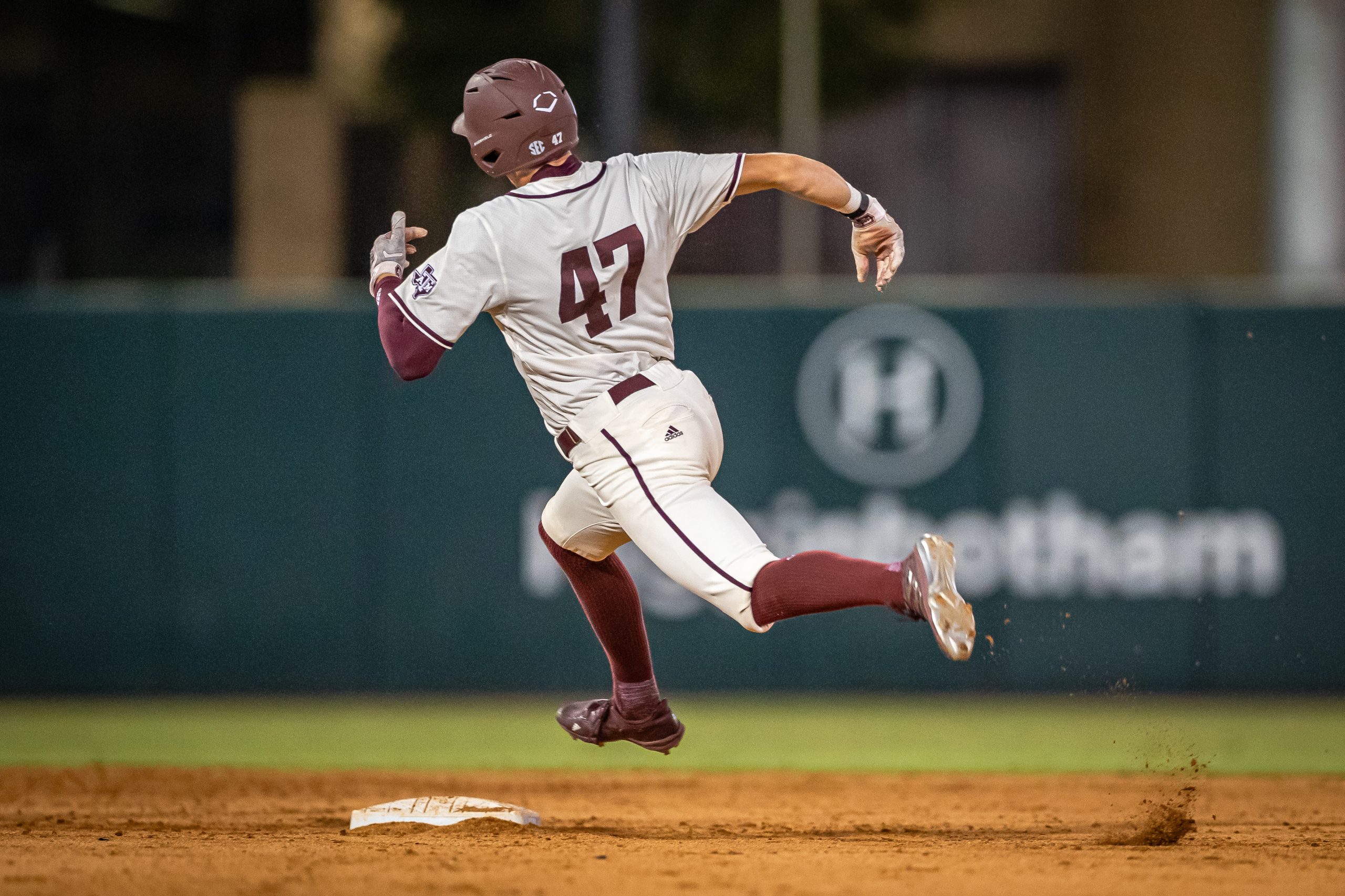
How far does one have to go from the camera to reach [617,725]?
484 cm

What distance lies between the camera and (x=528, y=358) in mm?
4277

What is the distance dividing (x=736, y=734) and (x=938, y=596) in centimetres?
352

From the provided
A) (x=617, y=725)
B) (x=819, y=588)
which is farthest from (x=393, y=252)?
(x=617, y=725)

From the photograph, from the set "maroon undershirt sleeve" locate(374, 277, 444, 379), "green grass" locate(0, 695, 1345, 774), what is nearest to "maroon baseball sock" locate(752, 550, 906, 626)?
"maroon undershirt sleeve" locate(374, 277, 444, 379)

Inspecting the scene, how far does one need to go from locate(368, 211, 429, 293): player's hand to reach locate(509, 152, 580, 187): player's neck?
0.33m

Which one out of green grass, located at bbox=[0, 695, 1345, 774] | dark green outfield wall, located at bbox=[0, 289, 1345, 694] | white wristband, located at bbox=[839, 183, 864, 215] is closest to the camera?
white wristband, located at bbox=[839, 183, 864, 215]

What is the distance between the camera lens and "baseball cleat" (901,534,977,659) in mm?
3727

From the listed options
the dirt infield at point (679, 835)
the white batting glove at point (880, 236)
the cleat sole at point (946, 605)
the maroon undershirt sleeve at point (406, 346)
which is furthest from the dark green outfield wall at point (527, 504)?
the cleat sole at point (946, 605)

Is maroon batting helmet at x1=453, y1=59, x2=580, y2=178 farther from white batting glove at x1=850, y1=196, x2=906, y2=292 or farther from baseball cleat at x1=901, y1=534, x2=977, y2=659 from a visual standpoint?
baseball cleat at x1=901, y1=534, x2=977, y2=659

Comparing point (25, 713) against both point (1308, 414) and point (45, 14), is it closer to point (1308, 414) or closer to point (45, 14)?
point (45, 14)

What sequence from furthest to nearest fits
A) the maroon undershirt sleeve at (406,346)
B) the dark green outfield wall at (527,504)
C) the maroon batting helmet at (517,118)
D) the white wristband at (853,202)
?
the dark green outfield wall at (527,504), the white wristband at (853,202), the maroon batting helmet at (517,118), the maroon undershirt sleeve at (406,346)

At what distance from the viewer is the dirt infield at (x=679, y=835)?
3721mm

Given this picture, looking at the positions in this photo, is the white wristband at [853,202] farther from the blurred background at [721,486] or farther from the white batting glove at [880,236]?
the blurred background at [721,486]

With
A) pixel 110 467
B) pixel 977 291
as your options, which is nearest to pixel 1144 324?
pixel 977 291
